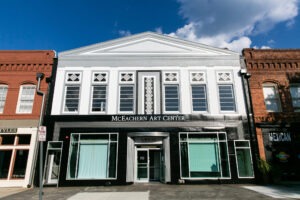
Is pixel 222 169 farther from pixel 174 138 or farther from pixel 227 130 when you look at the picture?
pixel 174 138

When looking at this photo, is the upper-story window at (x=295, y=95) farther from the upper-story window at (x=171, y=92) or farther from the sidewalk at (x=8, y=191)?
the sidewalk at (x=8, y=191)

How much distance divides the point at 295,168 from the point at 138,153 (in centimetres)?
1020

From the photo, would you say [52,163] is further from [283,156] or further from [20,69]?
[283,156]

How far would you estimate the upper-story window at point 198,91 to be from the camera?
49.5 feet

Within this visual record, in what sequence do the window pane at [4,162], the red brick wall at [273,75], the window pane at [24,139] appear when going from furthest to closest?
the red brick wall at [273,75] < the window pane at [24,139] < the window pane at [4,162]

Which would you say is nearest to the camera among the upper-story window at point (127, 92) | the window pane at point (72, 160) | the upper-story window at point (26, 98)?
the window pane at point (72, 160)

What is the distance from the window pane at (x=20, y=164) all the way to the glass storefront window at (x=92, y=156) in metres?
3.05

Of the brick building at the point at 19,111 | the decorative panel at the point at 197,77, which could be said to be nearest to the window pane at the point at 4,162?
the brick building at the point at 19,111

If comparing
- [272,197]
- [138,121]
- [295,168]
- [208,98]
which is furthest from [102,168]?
[295,168]

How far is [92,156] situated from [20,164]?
4780mm

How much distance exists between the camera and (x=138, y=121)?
47.8 feet

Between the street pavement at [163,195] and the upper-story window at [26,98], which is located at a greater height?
the upper-story window at [26,98]

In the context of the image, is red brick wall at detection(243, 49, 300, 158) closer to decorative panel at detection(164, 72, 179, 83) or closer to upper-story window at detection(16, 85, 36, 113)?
decorative panel at detection(164, 72, 179, 83)

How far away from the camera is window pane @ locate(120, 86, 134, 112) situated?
49.4 feet
